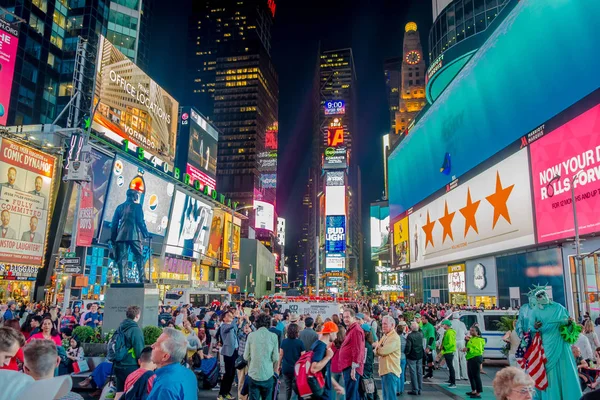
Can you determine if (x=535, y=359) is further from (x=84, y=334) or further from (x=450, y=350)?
(x=84, y=334)

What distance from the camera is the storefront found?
1411 inches

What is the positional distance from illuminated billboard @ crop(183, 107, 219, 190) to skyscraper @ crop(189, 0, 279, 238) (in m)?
50.6

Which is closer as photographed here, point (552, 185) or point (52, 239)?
point (552, 185)

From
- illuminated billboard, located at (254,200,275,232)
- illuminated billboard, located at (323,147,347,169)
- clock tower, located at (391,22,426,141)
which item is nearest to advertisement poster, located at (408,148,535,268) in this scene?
illuminated billboard, located at (323,147,347,169)

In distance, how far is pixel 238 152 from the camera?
148625 mm

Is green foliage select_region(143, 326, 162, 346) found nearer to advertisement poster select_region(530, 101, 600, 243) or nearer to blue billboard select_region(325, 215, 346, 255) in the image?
advertisement poster select_region(530, 101, 600, 243)

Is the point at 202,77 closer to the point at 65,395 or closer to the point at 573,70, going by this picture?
the point at 573,70

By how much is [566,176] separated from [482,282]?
15.4 meters

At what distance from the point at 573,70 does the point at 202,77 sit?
6779 inches

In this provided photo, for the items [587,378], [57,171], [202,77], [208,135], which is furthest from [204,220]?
[202,77]

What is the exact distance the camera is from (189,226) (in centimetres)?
5553

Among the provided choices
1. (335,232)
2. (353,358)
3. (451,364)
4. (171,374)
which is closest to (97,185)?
Answer: (451,364)

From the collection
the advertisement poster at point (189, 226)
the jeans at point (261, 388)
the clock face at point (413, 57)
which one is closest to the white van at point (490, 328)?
the jeans at point (261, 388)

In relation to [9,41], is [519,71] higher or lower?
lower
